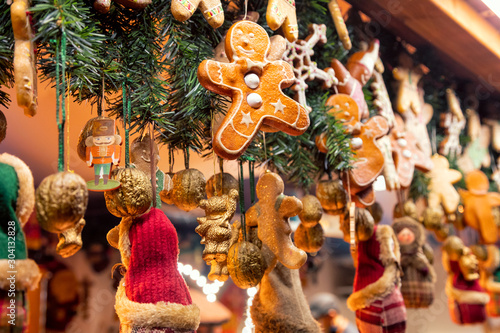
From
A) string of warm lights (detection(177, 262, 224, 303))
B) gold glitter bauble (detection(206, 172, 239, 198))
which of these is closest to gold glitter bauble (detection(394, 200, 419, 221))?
string of warm lights (detection(177, 262, 224, 303))

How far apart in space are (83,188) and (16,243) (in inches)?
4.5

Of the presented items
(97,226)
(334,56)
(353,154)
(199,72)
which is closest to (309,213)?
(353,154)

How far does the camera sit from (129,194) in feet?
2.27

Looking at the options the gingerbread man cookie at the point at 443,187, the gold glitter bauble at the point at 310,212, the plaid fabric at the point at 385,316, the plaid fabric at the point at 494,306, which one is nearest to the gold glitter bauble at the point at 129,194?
the gold glitter bauble at the point at 310,212

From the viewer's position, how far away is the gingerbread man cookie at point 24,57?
61 cm

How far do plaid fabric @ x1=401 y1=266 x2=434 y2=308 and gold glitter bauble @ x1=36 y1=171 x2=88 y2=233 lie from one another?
1.00 m

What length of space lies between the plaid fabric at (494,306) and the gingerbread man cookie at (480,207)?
0.26m

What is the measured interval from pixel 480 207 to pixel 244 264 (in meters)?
1.16

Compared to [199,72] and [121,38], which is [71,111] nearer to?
[121,38]

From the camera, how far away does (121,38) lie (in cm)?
82

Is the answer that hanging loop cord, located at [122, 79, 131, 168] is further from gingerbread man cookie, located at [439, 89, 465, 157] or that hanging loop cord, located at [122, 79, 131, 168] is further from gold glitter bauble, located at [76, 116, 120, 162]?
gingerbread man cookie, located at [439, 89, 465, 157]

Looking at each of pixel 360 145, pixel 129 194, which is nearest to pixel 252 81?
pixel 129 194

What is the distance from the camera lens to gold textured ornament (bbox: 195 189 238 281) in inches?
30.0

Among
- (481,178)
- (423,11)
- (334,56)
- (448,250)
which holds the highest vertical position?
(423,11)
